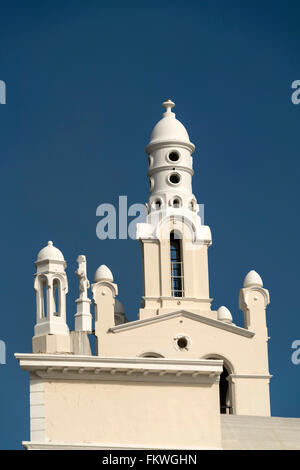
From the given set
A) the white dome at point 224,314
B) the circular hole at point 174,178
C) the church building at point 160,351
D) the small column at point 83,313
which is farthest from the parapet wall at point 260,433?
the white dome at point 224,314

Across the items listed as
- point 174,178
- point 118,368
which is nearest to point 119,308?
point 174,178

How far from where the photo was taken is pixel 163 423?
5841 cm

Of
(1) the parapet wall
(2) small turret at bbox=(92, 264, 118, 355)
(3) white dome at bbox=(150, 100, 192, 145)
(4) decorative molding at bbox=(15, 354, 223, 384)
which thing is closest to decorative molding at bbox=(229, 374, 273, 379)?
(2) small turret at bbox=(92, 264, 118, 355)

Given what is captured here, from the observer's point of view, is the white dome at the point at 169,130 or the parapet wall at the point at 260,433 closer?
the parapet wall at the point at 260,433

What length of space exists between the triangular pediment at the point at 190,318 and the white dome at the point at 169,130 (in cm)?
758

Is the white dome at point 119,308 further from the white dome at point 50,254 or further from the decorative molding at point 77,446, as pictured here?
the decorative molding at point 77,446

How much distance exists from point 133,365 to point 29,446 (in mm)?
4207

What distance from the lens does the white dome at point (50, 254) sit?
207 feet

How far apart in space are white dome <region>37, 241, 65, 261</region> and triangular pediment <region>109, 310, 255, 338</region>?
12.4 metres

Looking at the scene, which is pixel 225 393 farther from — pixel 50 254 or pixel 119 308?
pixel 50 254

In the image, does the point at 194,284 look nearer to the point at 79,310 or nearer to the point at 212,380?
the point at 79,310

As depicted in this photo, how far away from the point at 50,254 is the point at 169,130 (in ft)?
58.0

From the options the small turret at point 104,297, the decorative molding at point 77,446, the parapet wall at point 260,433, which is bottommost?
the decorative molding at point 77,446
